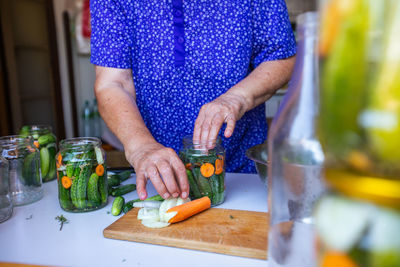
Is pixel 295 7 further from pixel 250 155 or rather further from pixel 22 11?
pixel 250 155

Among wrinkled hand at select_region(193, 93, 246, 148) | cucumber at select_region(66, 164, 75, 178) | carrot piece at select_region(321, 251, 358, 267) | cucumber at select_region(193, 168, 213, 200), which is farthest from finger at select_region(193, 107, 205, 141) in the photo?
carrot piece at select_region(321, 251, 358, 267)

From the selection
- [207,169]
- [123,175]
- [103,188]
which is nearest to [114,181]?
[123,175]

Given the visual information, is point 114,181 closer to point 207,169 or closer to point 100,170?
point 100,170

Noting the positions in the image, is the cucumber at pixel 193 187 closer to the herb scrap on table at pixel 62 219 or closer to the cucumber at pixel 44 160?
→ the herb scrap on table at pixel 62 219

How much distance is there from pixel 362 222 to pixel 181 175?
63 centimetres

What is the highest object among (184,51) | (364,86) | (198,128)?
(184,51)

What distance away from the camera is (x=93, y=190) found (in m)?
0.92

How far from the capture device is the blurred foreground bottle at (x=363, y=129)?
0.24 metres

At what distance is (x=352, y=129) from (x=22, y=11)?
3.83 m

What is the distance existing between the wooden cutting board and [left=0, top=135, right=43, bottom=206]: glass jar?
368 mm

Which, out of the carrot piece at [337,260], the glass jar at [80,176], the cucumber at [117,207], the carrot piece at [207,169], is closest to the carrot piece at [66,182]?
the glass jar at [80,176]

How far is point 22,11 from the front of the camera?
340cm

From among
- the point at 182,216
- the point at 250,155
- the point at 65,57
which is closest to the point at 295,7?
the point at 65,57

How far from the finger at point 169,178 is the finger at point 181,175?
13 millimetres
